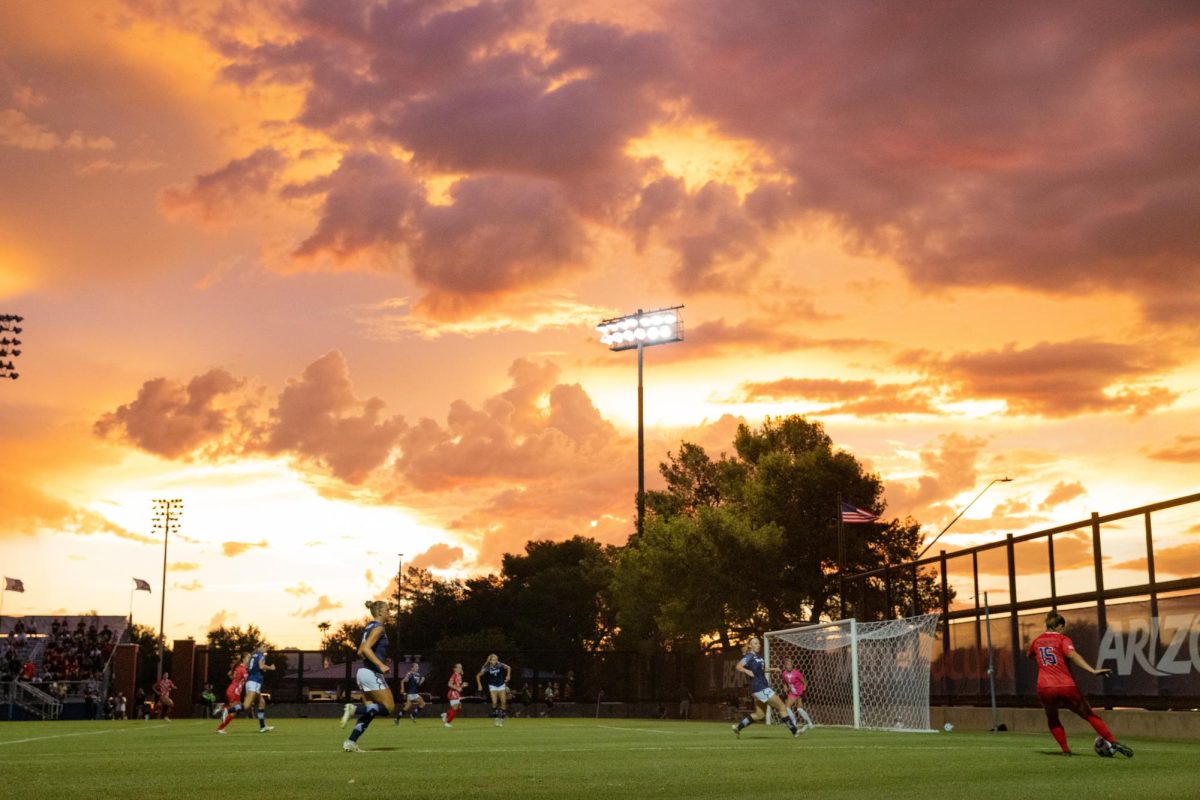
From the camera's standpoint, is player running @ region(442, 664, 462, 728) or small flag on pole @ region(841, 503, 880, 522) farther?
small flag on pole @ region(841, 503, 880, 522)

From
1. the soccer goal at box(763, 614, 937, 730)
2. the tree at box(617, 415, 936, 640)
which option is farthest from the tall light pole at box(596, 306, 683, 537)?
the soccer goal at box(763, 614, 937, 730)

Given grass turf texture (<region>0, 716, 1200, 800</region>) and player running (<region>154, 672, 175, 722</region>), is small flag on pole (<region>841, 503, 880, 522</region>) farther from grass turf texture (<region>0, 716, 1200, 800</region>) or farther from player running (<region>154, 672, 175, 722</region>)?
player running (<region>154, 672, 175, 722</region>)

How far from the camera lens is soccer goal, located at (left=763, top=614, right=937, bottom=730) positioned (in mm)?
32125

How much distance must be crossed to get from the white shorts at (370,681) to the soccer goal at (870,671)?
618 inches

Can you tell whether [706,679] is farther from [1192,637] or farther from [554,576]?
[554,576]

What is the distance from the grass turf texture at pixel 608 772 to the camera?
35.5 ft

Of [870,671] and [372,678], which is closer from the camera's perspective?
[372,678]

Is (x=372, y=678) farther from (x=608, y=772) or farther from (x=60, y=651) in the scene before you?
(x=60, y=651)

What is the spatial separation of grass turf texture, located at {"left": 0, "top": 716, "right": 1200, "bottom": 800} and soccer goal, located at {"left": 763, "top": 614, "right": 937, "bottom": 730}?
12.0 m

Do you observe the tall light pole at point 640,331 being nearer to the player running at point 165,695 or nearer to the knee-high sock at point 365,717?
the player running at point 165,695

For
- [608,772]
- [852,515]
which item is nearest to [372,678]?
[608,772]

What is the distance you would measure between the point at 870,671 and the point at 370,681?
2083 centimetres

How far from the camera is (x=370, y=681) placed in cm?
1741

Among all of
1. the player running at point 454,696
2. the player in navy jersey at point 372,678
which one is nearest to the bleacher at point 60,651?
the player running at point 454,696
